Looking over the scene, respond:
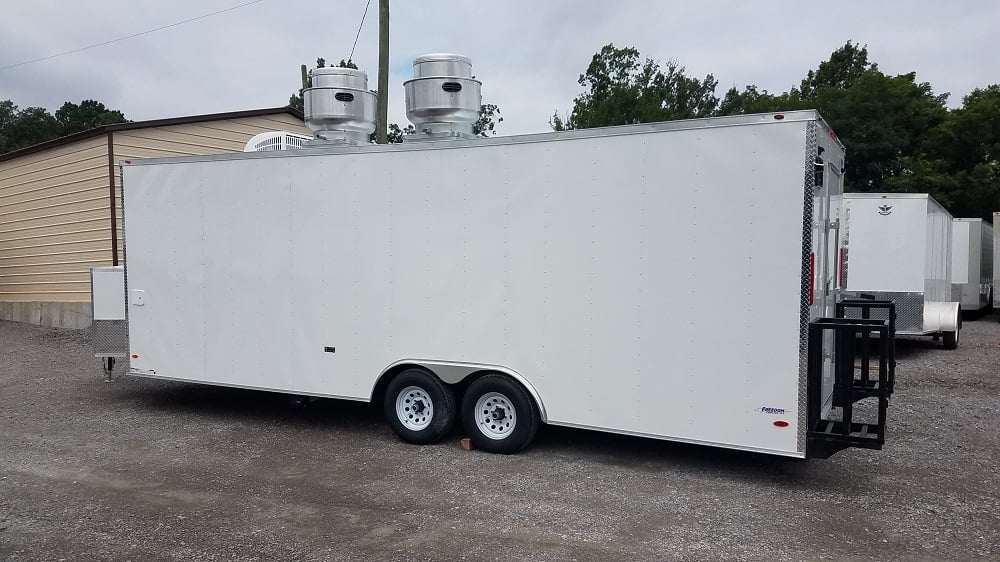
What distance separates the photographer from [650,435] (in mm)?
5914

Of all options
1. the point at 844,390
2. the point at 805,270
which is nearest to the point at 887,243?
the point at 844,390

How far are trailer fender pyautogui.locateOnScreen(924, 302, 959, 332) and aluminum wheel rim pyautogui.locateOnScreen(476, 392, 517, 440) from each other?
880 centimetres

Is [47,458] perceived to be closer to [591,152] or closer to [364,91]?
[364,91]

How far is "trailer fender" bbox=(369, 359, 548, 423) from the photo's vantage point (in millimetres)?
6336

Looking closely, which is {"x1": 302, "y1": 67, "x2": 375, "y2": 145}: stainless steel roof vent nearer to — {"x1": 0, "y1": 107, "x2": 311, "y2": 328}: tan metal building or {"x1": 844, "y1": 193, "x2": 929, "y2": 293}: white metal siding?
{"x1": 844, "y1": 193, "x2": 929, "y2": 293}: white metal siding

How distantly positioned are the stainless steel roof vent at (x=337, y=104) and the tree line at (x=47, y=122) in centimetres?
4469

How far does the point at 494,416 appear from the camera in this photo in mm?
6648

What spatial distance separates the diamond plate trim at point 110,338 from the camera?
8750 millimetres

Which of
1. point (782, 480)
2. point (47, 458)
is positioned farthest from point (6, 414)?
point (782, 480)

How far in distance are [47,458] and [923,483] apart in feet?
24.9

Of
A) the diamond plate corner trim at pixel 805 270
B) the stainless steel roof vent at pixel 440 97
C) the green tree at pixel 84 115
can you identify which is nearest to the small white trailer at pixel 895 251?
the diamond plate corner trim at pixel 805 270

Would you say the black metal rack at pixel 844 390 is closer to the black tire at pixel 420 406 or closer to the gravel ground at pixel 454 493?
the gravel ground at pixel 454 493

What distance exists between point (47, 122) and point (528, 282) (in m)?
55.7

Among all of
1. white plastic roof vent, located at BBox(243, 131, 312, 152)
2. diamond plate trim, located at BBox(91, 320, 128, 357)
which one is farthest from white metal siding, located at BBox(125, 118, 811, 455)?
white plastic roof vent, located at BBox(243, 131, 312, 152)
